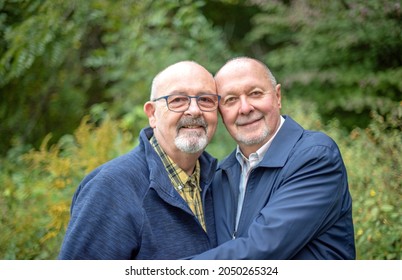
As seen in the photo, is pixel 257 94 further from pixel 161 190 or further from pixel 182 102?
pixel 161 190

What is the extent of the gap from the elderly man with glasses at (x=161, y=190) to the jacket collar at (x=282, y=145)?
40 centimetres

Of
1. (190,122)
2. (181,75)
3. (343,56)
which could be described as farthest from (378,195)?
(343,56)

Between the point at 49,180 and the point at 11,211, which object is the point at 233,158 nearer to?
the point at 11,211

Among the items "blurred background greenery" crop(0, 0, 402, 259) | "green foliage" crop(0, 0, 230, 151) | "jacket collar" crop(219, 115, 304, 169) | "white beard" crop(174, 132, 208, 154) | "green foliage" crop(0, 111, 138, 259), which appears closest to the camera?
"jacket collar" crop(219, 115, 304, 169)

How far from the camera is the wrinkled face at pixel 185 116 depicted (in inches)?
117

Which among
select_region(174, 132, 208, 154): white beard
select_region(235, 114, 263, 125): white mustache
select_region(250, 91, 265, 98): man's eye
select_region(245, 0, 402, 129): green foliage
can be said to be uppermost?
select_region(250, 91, 265, 98): man's eye

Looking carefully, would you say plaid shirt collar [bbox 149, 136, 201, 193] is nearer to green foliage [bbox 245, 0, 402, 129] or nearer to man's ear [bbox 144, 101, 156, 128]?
man's ear [bbox 144, 101, 156, 128]

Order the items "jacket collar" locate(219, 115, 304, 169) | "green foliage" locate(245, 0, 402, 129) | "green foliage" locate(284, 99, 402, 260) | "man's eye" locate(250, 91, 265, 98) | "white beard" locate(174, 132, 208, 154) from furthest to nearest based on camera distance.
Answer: "green foliage" locate(245, 0, 402, 129) → "green foliage" locate(284, 99, 402, 260) → "man's eye" locate(250, 91, 265, 98) → "white beard" locate(174, 132, 208, 154) → "jacket collar" locate(219, 115, 304, 169)

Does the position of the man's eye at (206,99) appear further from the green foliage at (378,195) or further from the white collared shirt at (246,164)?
the green foliage at (378,195)

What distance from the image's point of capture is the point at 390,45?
259 inches

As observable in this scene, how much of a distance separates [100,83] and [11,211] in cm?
483

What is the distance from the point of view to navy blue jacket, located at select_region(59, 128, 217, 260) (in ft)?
8.52

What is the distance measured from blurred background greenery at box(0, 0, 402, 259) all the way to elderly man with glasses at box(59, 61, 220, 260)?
1.92m

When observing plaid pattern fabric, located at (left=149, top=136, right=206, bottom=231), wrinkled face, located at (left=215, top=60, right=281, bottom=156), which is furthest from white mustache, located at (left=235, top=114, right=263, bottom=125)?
plaid pattern fabric, located at (left=149, top=136, right=206, bottom=231)
